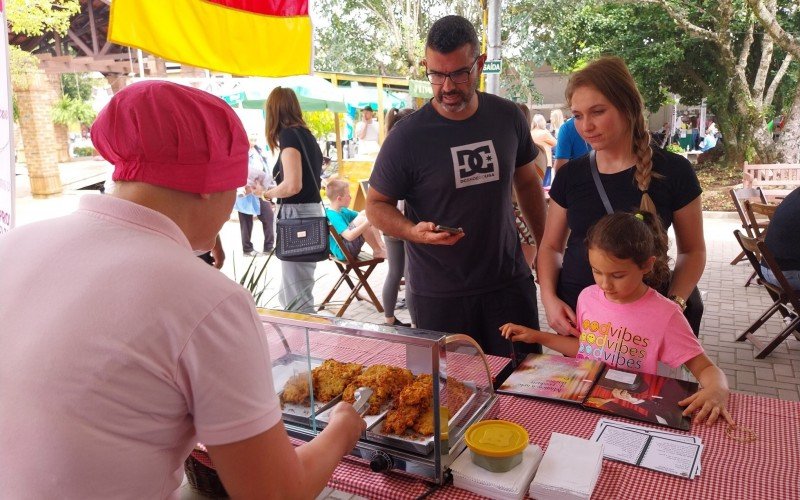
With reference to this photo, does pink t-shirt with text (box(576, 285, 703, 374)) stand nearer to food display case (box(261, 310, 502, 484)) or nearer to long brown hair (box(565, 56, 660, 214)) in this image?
long brown hair (box(565, 56, 660, 214))

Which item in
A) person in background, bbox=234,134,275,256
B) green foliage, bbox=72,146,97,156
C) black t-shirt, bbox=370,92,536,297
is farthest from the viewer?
green foliage, bbox=72,146,97,156

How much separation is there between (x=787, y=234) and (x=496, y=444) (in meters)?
3.68

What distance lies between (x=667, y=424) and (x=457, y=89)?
1.49 meters

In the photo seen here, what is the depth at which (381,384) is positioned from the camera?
1569mm

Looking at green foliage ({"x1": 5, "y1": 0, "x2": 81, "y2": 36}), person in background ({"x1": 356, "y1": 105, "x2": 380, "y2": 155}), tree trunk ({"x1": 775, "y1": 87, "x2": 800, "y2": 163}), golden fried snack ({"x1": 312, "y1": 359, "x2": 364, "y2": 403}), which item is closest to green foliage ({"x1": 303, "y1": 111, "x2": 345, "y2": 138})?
person in background ({"x1": 356, "y1": 105, "x2": 380, "y2": 155})

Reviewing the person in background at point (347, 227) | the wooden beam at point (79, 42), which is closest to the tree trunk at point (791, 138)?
the person in background at point (347, 227)

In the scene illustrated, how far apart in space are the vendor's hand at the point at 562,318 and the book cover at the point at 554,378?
0.21 metres

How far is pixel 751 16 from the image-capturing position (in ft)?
39.3

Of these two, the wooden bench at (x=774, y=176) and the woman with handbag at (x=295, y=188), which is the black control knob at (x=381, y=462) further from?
the wooden bench at (x=774, y=176)

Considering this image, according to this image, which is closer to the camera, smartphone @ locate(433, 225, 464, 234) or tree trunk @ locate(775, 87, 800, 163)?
smartphone @ locate(433, 225, 464, 234)

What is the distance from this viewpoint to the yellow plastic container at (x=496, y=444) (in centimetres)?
136

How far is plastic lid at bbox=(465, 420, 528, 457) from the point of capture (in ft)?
4.47

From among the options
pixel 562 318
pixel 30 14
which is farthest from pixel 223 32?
pixel 30 14

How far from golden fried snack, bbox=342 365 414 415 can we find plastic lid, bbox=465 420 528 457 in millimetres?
220
